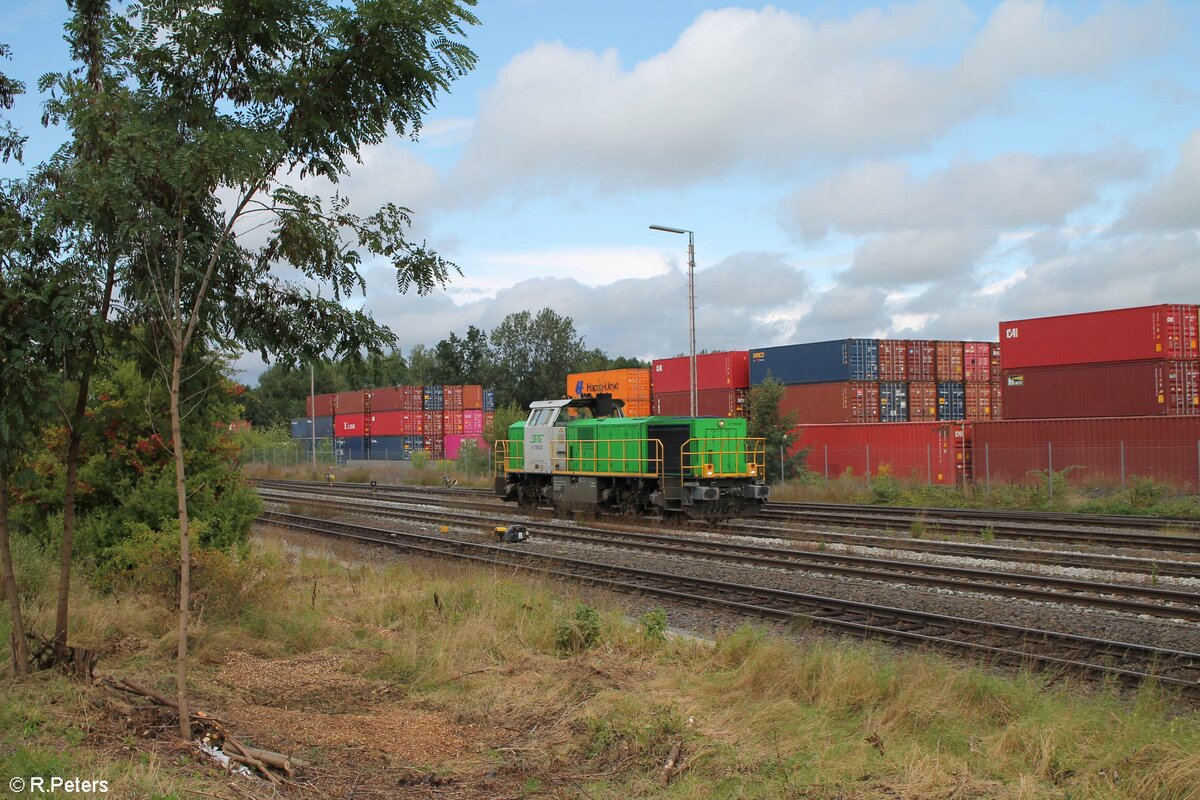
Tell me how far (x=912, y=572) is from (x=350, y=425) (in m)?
59.6

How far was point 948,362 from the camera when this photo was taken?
40188 mm

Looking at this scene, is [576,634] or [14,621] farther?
[576,634]

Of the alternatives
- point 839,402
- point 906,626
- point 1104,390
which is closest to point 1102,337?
point 1104,390

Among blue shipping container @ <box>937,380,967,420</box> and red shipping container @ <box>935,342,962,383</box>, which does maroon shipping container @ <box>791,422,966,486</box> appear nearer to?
blue shipping container @ <box>937,380,967,420</box>

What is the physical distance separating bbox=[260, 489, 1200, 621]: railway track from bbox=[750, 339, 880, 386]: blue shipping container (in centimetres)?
1989

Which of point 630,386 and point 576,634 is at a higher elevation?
point 630,386

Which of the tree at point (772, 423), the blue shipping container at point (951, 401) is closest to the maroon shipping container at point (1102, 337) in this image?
the blue shipping container at point (951, 401)

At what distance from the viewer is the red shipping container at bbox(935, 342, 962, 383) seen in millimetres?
40031

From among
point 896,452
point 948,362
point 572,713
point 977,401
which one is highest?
point 948,362

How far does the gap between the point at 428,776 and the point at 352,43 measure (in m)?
4.96

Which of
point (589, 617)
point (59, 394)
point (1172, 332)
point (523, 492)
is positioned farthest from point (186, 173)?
point (1172, 332)

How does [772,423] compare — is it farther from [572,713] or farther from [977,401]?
[572,713]

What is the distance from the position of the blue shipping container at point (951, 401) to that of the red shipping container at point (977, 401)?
0.21 metres

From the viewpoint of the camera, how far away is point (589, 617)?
946 cm
